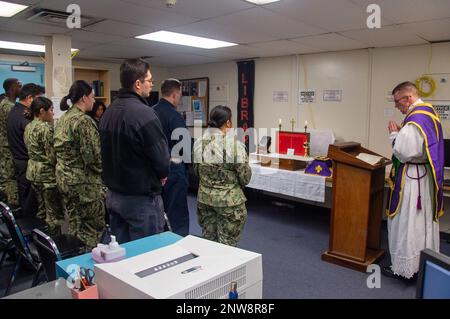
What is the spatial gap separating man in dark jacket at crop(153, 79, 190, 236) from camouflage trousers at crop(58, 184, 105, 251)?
0.56 m

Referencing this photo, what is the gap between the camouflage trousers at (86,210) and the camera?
2.72 m

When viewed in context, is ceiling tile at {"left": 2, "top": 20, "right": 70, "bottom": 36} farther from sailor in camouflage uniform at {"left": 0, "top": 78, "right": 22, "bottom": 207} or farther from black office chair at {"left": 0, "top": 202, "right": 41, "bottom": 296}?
black office chair at {"left": 0, "top": 202, "right": 41, "bottom": 296}

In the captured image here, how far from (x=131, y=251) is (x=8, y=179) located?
2918mm

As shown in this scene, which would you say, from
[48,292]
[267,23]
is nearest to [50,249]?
[48,292]

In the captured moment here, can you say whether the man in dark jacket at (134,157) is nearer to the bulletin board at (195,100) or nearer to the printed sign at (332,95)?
the printed sign at (332,95)

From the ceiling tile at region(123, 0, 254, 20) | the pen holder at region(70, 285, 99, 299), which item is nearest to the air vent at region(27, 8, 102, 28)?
the ceiling tile at region(123, 0, 254, 20)

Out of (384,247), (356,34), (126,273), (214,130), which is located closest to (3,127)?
(214,130)

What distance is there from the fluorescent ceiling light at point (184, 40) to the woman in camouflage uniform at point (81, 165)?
130 cm

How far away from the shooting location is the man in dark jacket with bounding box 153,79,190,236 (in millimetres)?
2992

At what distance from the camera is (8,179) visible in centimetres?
370

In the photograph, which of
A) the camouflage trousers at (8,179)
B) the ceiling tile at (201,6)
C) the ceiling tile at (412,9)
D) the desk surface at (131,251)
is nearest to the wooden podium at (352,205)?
the ceiling tile at (412,9)

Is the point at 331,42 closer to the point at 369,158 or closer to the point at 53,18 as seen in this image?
the point at 369,158

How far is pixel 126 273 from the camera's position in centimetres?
96
